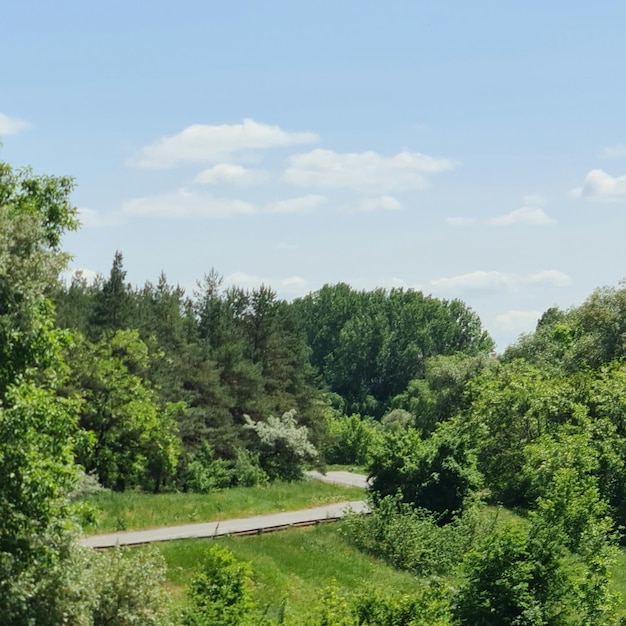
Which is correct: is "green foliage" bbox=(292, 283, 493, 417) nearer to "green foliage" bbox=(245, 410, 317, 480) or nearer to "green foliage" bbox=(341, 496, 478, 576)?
"green foliage" bbox=(245, 410, 317, 480)

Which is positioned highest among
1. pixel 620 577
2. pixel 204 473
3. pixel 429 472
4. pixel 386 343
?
pixel 386 343

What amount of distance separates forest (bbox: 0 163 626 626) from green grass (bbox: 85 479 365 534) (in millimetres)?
1577

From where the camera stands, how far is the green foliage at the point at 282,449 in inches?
1929

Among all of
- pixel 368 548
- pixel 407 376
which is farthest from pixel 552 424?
pixel 407 376

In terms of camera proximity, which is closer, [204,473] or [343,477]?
[204,473]

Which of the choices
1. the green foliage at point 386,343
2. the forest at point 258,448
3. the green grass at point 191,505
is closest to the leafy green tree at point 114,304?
the forest at point 258,448

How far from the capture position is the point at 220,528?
30.3 m

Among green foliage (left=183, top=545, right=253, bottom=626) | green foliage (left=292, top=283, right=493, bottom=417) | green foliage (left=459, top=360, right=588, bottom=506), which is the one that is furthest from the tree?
green foliage (left=292, top=283, right=493, bottom=417)

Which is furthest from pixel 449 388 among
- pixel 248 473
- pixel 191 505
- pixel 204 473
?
pixel 191 505

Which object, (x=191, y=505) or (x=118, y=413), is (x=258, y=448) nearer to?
(x=118, y=413)

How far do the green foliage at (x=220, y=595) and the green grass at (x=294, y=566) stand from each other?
19.0ft

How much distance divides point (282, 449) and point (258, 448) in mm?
1884

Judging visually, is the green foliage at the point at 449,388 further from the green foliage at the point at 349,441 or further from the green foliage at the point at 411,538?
the green foliage at the point at 411,538

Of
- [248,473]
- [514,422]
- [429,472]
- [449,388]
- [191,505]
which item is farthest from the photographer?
[449,388]
